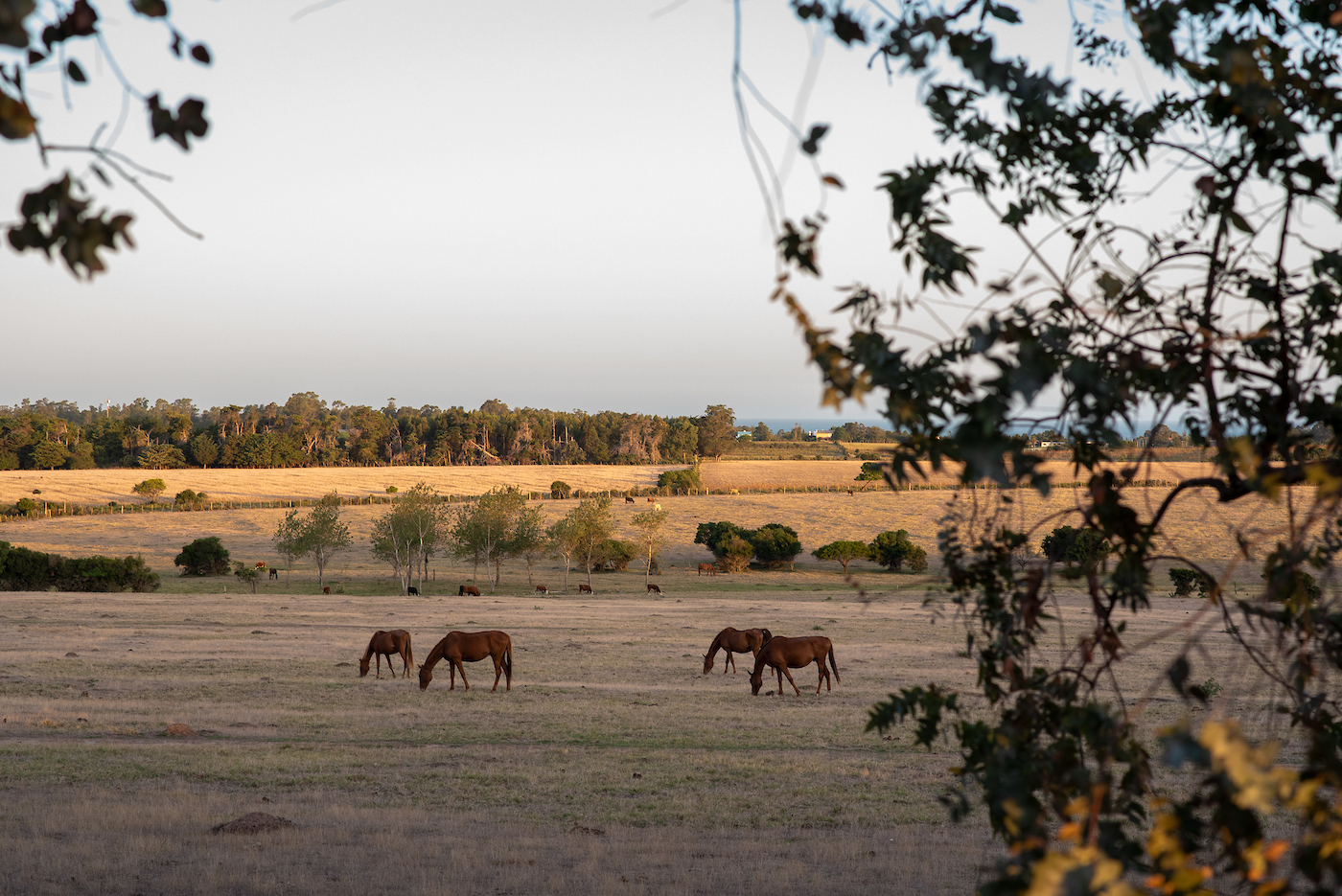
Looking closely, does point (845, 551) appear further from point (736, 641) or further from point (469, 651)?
point (469, 651)

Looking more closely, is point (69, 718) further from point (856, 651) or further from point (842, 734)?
point (856, 651)

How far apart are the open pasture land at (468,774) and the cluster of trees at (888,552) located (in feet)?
120

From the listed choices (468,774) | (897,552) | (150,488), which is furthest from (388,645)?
(150,488)

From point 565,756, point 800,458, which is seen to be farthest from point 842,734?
point 800,458

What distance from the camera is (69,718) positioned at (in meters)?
17.1

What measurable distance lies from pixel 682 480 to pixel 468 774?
101 m

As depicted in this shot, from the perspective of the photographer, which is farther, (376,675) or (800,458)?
(800,458)

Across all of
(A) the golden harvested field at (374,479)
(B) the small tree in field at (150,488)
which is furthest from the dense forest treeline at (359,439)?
(B) the small tree in field at (150,488)

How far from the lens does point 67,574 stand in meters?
51.5

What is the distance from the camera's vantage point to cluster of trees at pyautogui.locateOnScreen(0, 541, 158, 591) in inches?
1980

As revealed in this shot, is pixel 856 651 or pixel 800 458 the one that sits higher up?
pixel 800 458

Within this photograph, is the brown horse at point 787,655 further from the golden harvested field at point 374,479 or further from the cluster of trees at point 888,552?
the golden harvested field at point 374,479

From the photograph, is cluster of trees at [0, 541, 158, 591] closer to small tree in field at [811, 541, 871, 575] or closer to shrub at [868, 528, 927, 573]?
small tree in field at [811, 541, 871, 575]

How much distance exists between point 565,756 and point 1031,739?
38.9ft
